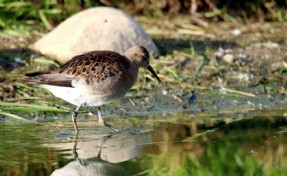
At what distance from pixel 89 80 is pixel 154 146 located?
1.01 meters

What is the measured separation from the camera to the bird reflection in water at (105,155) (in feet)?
24.5

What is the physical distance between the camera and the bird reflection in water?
24.5ft

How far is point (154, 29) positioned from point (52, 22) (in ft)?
4.89

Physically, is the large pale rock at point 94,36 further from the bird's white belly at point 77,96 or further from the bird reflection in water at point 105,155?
the bird reflection in water at point 105,155

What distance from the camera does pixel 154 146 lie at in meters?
8.37

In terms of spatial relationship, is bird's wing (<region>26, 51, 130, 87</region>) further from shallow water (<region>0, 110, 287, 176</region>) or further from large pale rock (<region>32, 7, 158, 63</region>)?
large pale rock (<region>32, 7, 158, 63</region>)

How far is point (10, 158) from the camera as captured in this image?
783 centimetres

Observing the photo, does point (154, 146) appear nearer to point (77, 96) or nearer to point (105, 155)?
point (105, 155)

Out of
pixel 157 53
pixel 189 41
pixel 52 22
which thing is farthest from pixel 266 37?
pixel 52 22

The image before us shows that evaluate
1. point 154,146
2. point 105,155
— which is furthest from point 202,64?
point 105,155

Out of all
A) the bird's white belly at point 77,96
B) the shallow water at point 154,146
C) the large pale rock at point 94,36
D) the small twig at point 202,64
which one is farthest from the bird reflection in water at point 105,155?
the large pale rock at point 94,36

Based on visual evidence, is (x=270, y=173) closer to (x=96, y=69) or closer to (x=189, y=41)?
(x=96, y=69)

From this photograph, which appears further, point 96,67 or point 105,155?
point 96,67

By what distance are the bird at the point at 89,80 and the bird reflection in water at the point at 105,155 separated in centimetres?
41
